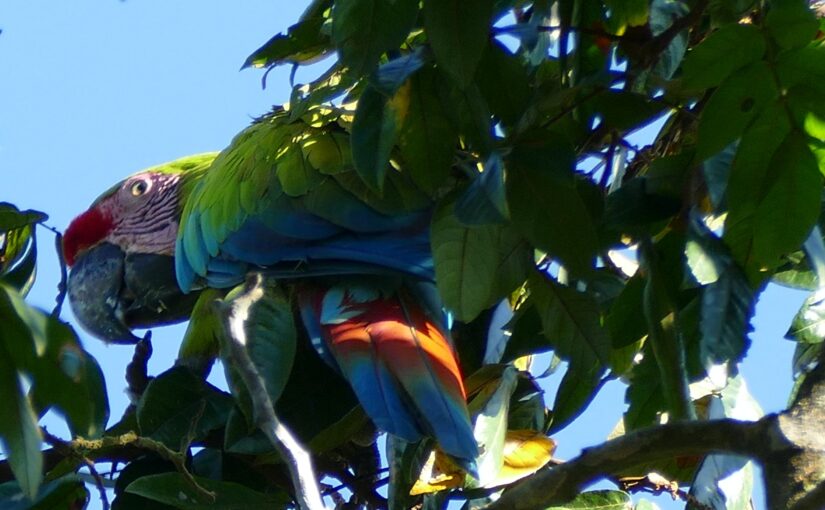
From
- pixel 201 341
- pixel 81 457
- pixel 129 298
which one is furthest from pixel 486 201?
pixel 129 298

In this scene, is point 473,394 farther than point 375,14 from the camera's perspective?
Yes

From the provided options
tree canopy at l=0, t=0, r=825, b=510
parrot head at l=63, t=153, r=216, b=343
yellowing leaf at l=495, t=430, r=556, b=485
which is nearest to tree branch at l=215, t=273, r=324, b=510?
tree canopy at l=0, t=0, r=825, b=510

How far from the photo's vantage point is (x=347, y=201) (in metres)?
1.74

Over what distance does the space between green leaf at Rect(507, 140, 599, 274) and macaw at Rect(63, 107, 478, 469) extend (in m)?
0.31

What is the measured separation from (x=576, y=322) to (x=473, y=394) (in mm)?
264

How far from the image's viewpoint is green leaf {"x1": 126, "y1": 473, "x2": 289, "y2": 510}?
127cm

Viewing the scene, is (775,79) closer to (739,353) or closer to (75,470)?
(739,353)

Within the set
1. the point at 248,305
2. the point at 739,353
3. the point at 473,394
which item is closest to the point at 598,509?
the point at 473,394

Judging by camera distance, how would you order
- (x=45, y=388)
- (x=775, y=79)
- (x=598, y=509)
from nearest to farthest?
(x=45, y=388), (x=775, y=79), (x=598, y=509)

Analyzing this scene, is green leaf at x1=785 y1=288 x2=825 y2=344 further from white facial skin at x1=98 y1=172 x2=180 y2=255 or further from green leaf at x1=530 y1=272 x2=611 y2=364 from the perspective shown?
white facial skin at x1=98 y1=172 x2=180 y2=255

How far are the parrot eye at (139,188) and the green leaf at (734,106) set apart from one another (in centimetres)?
166

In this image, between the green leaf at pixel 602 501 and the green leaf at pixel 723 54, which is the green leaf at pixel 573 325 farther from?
the green leaf at pixel 723 54

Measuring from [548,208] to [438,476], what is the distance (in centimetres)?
42

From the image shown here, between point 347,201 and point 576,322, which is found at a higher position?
point 347,201
